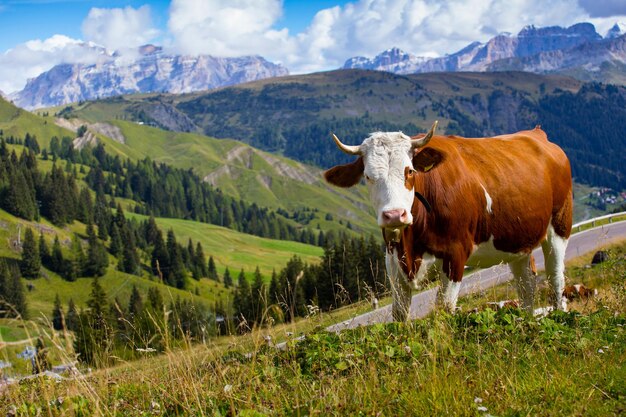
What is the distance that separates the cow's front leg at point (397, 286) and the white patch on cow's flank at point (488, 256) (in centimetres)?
136

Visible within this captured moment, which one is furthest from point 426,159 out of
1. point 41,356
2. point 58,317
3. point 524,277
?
point 58,317

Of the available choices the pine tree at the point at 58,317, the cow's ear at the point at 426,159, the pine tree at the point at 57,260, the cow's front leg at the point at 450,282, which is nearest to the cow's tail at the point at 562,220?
the cow's front leg at the point at 450,282

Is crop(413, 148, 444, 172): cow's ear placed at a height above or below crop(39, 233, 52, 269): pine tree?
above

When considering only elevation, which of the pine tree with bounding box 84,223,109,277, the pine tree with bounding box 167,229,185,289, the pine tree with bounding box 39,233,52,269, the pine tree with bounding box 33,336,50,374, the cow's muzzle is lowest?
the pine tree with bounding box 167,229,185,289

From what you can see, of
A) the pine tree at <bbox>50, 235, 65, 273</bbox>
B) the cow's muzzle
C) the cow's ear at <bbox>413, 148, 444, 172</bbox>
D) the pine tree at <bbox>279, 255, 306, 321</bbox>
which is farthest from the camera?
the pine tree at <bbox>50, 235, 65, 273</bbox>

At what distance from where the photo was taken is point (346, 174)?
9.85 metres

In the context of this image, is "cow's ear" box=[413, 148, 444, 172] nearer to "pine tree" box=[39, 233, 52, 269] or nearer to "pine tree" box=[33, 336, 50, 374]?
"pine tree" box=[33, 336, 50, 374]

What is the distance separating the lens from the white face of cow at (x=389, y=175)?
26.8ft

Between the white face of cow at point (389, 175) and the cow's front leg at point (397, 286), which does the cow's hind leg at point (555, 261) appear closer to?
the cow's front leg at point (397, 286)

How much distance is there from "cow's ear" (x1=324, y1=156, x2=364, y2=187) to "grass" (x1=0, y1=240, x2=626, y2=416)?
2798 millimetres

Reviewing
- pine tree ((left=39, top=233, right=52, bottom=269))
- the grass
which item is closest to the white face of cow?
the grass

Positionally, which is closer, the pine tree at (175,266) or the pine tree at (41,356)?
the pine tree at (41,356)

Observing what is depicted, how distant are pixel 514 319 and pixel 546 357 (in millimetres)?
1192

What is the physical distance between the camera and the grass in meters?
5.38
